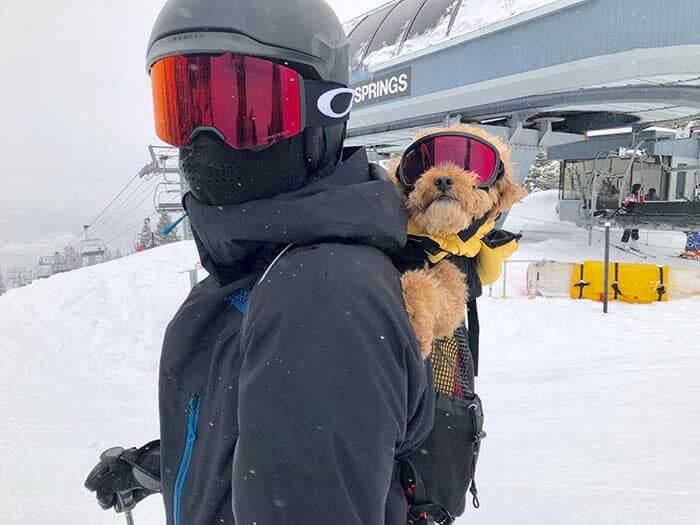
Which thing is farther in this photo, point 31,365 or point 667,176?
point 667,176

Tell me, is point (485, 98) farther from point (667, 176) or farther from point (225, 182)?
point (667, 176)

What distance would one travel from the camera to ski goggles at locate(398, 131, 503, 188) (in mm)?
1638

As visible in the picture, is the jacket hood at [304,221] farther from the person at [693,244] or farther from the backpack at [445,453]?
the person at [693,244]

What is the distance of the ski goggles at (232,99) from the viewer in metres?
1.14

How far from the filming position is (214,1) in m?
1.15

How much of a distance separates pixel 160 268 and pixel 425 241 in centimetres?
1210

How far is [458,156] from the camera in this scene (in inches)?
64.6

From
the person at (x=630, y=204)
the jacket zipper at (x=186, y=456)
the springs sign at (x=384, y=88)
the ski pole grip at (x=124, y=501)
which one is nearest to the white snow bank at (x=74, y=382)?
the ski pole grip at (x=124, y=501)

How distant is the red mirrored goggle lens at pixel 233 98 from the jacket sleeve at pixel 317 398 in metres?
0.39

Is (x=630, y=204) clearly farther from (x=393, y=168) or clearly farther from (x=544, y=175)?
(x=544, y=175)

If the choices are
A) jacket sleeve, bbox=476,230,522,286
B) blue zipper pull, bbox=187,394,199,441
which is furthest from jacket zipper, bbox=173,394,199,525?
jacket sleeve, bbox=476,230,522,286

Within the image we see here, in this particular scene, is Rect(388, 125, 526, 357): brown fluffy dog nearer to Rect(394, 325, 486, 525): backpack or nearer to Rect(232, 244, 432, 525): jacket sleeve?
Rect(394, 325, 486, 525): backpack

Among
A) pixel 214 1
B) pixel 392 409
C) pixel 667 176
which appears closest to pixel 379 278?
pixel 392 409

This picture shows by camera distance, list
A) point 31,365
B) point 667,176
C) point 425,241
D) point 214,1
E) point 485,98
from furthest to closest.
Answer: point 667,176 < point 485,98 < point 31,365 < point 425,241 < point 214,1
